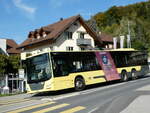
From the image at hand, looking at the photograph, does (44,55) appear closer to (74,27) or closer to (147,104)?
(147,104)

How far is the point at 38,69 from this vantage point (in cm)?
1591

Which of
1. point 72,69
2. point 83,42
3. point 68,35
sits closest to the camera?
point 72,69

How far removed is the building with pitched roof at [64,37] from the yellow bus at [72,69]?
18559mm

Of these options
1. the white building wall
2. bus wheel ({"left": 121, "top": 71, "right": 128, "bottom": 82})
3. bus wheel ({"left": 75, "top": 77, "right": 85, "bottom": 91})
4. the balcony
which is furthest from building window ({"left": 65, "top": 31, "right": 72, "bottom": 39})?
bus wheel ({"left": 75, "top": 77, "right": 85, "bottom": 91})

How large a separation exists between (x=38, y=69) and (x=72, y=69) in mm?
2365

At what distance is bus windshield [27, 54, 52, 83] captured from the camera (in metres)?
15.4

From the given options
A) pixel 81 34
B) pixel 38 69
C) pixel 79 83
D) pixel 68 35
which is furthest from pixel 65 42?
pixel 38 69

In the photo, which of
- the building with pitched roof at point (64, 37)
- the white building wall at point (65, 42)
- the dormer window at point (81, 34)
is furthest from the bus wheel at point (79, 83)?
the dormer window at point (81, 34)

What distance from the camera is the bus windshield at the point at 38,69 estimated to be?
50.7 feet

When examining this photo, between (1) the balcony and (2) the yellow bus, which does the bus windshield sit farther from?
(1) the balcony

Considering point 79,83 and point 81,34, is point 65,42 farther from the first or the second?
point 79,83

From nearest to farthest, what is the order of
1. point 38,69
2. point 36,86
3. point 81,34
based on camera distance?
point 36,86 → point 38,69 → point 81,34

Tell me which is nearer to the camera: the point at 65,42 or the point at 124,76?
the point at 124,76

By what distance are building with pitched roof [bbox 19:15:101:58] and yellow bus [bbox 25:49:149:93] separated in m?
18.6
